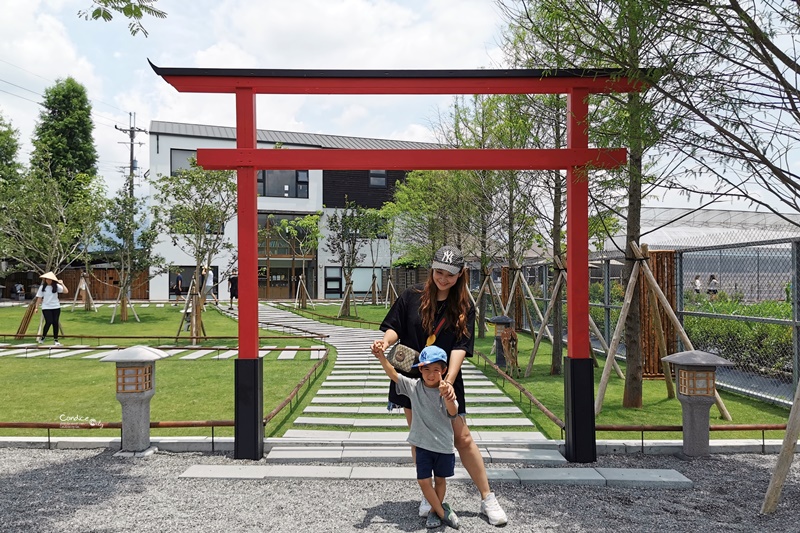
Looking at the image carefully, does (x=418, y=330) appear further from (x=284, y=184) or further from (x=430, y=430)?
A: (x=284, y=184)

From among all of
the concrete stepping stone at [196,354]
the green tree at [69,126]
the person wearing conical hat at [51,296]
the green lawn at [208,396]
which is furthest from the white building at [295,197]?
the green lawn at [208,396]

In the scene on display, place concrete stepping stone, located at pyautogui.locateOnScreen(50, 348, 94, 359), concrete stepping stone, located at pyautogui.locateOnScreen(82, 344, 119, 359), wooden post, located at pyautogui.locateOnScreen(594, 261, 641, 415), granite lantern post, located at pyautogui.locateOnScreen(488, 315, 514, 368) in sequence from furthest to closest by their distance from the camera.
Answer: concrete stepping stone, located at pyautogui.locateOnScreen(50, 348, 94, 359) → concrete stepping stone, located at pyautogui.locateOnScreen(82, 344, 119, 359) → granite lantern post, located at pyautogui.locateOnScreen(488, 315, 514, 368) → wooden post, located at pyautogui.locateOnScreen(594, 261, 641, 415)

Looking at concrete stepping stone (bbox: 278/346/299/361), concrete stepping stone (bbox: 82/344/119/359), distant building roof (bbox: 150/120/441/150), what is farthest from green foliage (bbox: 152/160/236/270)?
distant building roof (bbox: 150/120/441/150)

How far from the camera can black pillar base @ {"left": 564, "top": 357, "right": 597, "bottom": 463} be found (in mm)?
5148

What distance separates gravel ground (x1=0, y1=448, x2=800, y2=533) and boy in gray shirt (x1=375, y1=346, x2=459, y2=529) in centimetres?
19

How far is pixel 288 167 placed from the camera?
516 cm

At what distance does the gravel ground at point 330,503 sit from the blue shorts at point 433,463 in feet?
1.28

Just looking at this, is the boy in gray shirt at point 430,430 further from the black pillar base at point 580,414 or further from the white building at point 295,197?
the white building at point 295,197

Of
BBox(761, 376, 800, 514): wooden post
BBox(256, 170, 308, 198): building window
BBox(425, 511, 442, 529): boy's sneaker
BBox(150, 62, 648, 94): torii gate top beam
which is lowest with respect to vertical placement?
BBox(425, 511, 442, 529): boy's sneaker

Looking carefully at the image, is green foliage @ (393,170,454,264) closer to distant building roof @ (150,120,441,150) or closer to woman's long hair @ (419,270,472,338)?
distant building roof @ (150,120,441,150)

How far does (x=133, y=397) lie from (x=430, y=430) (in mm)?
3142

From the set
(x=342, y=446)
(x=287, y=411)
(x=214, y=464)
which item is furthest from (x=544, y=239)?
(x=214, y=464)

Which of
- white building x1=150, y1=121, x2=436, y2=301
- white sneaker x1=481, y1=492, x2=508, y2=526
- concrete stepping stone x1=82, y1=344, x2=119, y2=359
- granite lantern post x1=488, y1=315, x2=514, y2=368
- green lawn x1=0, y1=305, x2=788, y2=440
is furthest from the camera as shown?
white building x1=150, y1=121, x2=436, y2=301

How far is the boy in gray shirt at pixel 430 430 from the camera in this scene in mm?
3666
